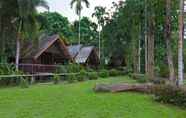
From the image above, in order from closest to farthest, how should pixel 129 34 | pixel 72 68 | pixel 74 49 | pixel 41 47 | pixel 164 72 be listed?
pixel 72 68 < pixel 41 47 < pixel 164 72 < pixel 129 34 < pixel 74 49

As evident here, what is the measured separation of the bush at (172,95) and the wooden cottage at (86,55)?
1266 inches

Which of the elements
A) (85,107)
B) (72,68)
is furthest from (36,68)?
(85,107)

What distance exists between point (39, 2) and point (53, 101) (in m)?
22.1

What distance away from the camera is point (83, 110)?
13.0 m

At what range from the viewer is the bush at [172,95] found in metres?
15.4

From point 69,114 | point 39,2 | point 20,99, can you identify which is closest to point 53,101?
point 20,99

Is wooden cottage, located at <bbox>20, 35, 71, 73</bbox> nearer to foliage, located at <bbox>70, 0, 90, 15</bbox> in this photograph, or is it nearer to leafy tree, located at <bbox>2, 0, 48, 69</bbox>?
leafy tree, located at <bbox>2, 0, 48, 69</bbox>

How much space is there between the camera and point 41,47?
1502 inches

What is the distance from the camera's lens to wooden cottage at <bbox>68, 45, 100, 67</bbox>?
4862cm

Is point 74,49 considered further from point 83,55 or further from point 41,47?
point 41,47

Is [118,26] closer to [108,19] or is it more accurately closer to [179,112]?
[108,19]

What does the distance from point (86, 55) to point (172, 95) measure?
33.2 meters

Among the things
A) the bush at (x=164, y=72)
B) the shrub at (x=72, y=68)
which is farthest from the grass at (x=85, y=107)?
the bush at (x=164, y=72)

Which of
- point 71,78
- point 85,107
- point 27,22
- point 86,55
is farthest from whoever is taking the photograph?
point 86,55
